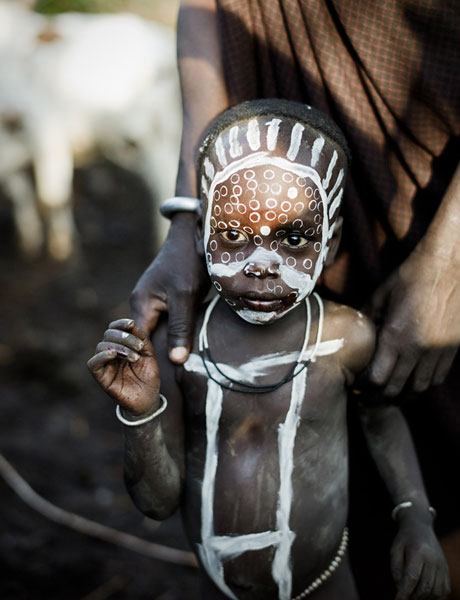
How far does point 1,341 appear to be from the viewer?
5.01 m

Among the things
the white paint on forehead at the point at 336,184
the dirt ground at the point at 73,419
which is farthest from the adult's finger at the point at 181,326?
the dirt ground at the point at 73,419

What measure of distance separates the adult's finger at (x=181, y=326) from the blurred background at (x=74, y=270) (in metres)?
1.73

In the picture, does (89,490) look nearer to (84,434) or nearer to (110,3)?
(84,434)

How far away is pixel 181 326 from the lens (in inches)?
69.1

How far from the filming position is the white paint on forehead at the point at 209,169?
1638mm

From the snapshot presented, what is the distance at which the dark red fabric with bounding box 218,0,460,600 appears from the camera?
1768 millimetres

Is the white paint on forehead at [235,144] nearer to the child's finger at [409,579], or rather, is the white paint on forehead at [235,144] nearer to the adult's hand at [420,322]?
the adult's hand at [420,322]

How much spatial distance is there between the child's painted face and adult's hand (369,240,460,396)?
0.84 ft

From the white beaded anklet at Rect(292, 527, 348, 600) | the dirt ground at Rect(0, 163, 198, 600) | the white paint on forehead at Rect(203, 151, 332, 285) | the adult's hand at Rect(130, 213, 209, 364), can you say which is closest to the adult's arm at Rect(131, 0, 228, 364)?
the adult's hand at Rect(130, 213, 209, 364)

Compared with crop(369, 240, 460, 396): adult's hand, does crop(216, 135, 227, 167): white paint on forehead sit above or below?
above

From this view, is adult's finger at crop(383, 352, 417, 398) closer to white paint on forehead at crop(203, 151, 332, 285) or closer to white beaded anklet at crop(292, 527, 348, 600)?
white paint on forehead at crop(203, 151, 332, 285)

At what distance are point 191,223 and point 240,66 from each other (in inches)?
17.4

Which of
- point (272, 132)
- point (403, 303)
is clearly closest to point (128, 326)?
point (272, 132)

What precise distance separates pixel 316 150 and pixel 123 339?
59cm
